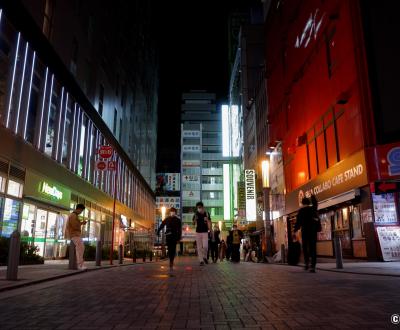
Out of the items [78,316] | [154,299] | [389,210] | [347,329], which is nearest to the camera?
[347,329]

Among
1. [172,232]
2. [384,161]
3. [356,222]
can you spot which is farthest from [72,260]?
[356,222]

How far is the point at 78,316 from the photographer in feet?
14.5

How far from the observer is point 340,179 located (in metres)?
19.0

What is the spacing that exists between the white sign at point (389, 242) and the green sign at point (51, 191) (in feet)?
48.8

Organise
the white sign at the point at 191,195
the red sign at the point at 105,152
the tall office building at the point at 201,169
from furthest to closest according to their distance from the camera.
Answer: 1. the white sign at the point at 191,195
2. the tall office building at the point at 201,169
3. the red sign at the point at 105,152

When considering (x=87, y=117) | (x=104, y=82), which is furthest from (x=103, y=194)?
(x=104, y=82)

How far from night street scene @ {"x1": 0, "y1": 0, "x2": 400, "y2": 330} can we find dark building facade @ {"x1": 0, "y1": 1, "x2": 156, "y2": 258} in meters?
0.10

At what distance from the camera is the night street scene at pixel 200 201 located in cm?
529

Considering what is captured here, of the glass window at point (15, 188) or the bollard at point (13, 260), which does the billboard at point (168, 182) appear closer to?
the glass window at point (15, 188)

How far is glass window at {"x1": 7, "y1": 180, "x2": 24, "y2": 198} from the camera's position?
53.3 feet

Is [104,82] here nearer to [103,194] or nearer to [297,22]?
[103,194]

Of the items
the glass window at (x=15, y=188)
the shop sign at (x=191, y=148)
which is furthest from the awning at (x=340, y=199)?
the shop sign at (x=191, y=148)

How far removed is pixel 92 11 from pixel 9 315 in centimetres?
2755

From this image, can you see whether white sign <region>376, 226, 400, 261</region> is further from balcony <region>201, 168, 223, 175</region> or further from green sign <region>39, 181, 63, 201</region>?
balcony <region>201, 168, 223, 175</region>
